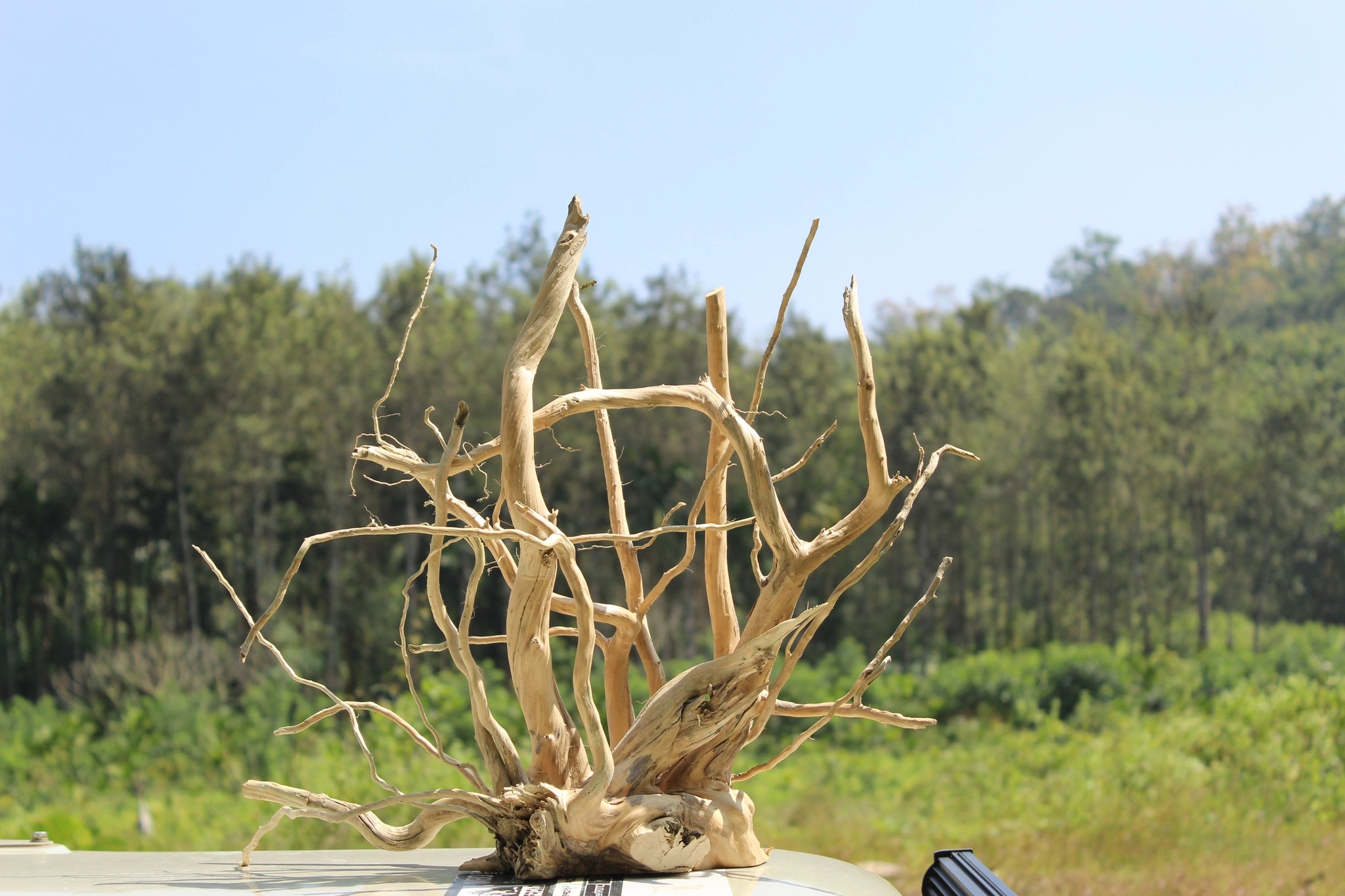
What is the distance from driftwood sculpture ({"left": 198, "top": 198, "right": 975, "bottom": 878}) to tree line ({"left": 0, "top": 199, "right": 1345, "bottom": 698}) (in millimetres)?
9931

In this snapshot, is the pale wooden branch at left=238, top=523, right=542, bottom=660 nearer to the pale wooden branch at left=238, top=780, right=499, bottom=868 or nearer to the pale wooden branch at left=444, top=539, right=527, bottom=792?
the pale wooden branch at left=444, top=539, right=527, bottom=792

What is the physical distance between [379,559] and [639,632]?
1198 centimetres

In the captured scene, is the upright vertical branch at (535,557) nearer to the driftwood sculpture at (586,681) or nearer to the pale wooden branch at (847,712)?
the driftwood sculpture at (586,681)

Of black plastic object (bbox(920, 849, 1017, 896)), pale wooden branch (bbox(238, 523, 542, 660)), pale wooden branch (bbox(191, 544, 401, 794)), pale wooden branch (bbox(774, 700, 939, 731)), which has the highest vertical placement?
pale wooden branch (bbox(238, 523, 542, 660))

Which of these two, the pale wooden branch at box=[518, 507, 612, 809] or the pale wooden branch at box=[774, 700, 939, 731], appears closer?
the pale wooden branch at box=[518, 507, 612, 809]

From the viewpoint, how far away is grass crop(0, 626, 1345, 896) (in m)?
5.31

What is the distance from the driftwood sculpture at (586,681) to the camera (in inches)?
54.0

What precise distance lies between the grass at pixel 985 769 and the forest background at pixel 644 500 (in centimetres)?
8

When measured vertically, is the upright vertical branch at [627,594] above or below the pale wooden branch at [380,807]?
above

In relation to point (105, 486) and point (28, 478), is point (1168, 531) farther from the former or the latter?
point (28, 478)

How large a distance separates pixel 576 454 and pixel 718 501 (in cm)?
1125

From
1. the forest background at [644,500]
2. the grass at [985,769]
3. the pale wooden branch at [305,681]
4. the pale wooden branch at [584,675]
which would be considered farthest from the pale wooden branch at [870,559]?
Answer: the forest background at [644,500]

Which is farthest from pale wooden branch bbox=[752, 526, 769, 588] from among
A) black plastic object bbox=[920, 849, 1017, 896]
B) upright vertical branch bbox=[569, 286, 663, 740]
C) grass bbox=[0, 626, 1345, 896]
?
grass bbox=[0, 626, 1345, 896]

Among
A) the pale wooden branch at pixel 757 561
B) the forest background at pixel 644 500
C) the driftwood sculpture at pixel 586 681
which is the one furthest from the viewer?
the forest background at pixel 644 500
